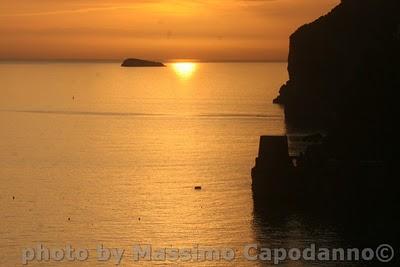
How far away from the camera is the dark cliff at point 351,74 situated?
287 ft

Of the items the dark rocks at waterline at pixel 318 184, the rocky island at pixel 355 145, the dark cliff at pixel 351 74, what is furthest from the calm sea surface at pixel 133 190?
the dark cliff at pixel 351 74

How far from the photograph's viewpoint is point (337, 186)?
244 ft

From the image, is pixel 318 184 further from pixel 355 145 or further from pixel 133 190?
pixel 133 190

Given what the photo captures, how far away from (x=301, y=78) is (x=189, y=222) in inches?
3828

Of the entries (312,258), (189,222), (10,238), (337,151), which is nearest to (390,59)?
(337,151)

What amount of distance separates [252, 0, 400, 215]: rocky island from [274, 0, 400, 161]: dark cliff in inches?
Answer: 4.2

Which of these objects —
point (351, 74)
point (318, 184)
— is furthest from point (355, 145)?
point (351, 74)

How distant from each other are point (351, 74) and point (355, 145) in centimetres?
1888

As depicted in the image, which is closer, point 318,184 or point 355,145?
point 318,184

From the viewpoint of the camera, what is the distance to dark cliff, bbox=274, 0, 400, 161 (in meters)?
87.6

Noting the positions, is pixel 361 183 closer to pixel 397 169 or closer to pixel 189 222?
pixel 397 169

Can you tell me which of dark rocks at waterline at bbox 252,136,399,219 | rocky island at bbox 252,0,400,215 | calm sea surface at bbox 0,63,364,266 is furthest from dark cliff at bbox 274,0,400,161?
calm sea surface at bbox 0,63,364,266

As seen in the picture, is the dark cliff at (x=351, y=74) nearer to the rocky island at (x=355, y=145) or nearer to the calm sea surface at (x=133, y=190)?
the rocky island at (x=355, y=145)

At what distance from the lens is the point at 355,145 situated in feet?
278
